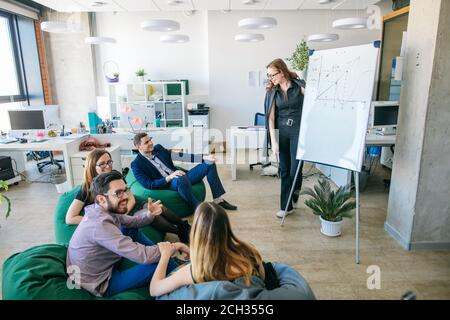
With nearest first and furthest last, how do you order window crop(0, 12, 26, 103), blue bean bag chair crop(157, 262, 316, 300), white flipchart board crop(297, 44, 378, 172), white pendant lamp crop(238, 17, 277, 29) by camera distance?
blue bean bag chair crop(157, 262, 316, 300)
white flipchart board crop(297, 44, 378, 172)
white pendant lamp crop(238, 17, 277, 29)
window crop(0, 12, 26, 103)

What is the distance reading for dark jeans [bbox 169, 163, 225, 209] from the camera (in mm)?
3283

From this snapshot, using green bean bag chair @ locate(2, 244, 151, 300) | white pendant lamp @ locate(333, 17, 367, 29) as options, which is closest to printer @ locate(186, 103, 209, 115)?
white pendant lamp @ locate(333, 17, 367, 29)

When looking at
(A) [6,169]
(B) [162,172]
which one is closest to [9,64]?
(A) [6,169]

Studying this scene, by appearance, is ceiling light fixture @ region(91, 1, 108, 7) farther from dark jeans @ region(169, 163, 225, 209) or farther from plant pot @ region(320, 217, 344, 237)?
plant pot @ region(320, 217, 344, 237)

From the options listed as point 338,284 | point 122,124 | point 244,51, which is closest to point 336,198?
point 338,284

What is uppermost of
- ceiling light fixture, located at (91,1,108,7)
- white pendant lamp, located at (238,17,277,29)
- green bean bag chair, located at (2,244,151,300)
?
ceiling light fixture, located at (91,1,108,7)

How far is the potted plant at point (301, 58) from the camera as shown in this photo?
6.50 metres

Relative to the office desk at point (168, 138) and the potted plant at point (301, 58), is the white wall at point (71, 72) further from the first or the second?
the potted plant at point (301, 58)

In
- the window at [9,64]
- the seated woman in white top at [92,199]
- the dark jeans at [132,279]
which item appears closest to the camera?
the dark jeans at [132,279]

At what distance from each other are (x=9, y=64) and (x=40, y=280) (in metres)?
6.32

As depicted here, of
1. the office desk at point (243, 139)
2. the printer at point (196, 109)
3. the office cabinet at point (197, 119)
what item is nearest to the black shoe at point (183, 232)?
the office desk at point (243, 139)

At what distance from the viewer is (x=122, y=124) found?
4.86 m

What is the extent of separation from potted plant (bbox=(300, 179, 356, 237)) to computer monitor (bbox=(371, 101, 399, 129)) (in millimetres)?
1816

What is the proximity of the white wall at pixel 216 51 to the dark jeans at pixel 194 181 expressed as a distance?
154 inches
